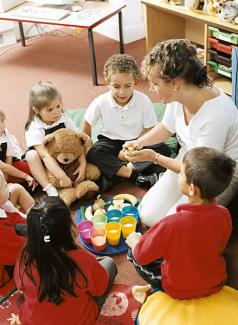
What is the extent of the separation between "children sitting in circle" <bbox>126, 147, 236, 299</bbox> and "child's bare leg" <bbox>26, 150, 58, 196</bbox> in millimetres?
933

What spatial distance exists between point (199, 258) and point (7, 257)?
0.78 meters

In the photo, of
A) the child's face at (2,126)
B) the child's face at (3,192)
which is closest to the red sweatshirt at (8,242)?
the child's face at (3,192)

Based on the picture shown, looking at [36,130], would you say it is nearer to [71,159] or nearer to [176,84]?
[71,159]

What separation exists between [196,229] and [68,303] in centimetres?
50

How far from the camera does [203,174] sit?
1372mm

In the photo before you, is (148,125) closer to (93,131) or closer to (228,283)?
(93,131)

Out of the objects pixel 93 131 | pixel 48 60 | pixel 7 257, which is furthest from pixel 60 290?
pixel 48 60

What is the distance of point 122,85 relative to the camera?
226 centimetres

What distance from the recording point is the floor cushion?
1505mm

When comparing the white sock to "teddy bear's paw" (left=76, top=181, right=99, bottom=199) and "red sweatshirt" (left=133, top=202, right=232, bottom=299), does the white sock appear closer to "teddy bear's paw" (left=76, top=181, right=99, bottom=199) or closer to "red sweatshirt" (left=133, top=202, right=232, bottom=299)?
"teddy bear's paw" (left=76, top=181, right=99, bottom=199)

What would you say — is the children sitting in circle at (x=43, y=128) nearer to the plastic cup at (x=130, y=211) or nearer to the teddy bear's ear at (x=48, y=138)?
the teddy bear's ear at (x=48, y=138)

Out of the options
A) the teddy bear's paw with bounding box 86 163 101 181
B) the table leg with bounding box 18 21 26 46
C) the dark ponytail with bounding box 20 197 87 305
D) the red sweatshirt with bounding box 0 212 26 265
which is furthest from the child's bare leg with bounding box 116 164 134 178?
the table leg with bounding box 18 21 26 46

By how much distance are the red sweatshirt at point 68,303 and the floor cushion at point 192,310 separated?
250 millimetres

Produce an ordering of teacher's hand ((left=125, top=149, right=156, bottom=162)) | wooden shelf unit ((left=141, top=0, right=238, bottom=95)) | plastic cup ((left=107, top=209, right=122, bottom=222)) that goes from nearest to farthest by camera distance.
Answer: teacher's hand ((left=125, top=149, right=156, bottom=162))
plastic cup ((left=107, top=209, right=122, bottom=222))
wooden shelf unit ((left=141, top=0, right=238, bottom=95))
